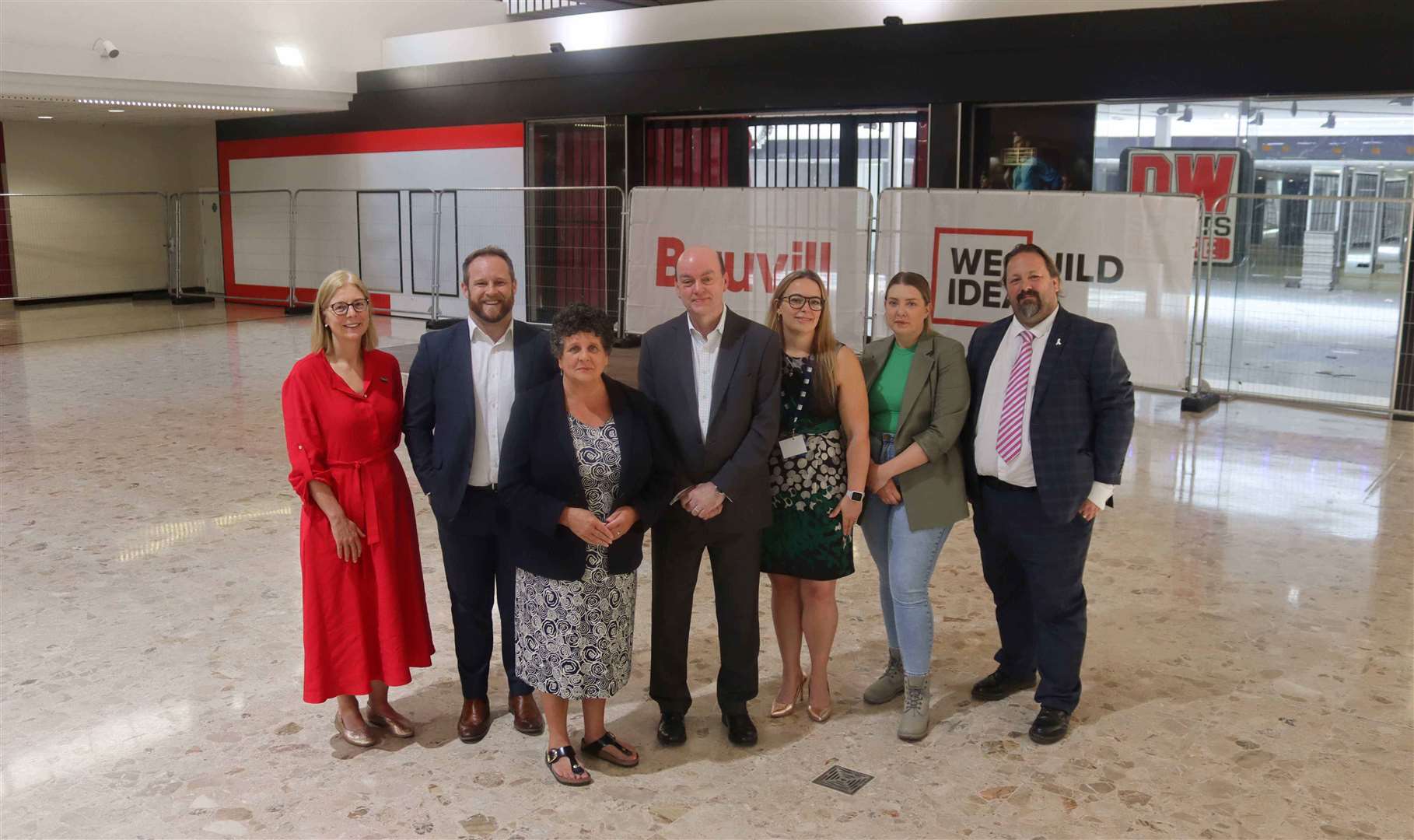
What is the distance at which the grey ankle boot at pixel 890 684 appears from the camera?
13.7 feet

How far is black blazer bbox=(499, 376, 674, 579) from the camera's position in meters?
3.42

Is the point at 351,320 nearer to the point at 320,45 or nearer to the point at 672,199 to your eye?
the point at 672,199

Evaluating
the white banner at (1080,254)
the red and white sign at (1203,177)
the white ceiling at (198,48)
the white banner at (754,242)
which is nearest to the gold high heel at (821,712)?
the white banner at (1080,254)

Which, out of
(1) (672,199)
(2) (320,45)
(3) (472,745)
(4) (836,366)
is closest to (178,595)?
(3) (472,745)

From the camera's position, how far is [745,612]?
384cm

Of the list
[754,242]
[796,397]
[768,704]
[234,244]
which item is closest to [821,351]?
[796,397]

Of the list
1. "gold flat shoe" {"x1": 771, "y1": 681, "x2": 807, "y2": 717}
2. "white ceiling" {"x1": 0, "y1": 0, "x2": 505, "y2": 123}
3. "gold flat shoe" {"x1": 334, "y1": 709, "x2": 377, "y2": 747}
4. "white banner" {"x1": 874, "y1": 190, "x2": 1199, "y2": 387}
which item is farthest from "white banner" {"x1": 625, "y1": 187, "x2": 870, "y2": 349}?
"white ceiling" {"x1": 0, "y1": 0, "x2": 505, "y2": 123}

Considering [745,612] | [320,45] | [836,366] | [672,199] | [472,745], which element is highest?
[320,45]

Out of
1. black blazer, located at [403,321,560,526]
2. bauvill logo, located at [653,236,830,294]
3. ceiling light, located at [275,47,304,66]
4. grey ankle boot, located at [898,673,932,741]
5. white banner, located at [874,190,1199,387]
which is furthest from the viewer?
ceiling light, located at [275,47,304,66]

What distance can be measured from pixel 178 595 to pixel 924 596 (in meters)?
3.32

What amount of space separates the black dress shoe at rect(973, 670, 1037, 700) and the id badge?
1176 mm

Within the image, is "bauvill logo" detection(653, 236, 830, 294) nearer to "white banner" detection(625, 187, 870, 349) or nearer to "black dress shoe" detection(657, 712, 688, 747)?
"white banner" detection(625, 187, 870, 349)

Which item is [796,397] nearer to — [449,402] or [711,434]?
[711,434]

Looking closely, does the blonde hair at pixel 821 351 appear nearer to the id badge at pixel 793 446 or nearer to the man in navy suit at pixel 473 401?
the id badge at pixel 793 446
